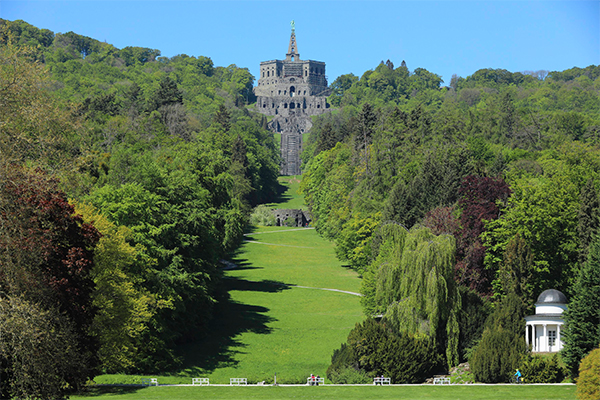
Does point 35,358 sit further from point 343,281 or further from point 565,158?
point 565,158

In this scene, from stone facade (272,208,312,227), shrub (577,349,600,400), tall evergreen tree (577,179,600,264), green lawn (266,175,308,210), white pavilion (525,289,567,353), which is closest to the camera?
shrub (577,349,600,400)

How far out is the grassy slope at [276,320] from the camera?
3944cm

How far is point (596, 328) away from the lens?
1173 inches

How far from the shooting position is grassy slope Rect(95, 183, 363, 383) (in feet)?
129

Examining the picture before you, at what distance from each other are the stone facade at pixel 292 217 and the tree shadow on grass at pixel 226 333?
42703 millimetres

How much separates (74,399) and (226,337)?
21.3m

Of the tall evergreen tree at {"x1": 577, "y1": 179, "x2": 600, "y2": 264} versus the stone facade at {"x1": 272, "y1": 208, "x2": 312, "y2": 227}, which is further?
the stone facade at {"x1": 272, "y1": 208, "x2": 312, "y2": 227}

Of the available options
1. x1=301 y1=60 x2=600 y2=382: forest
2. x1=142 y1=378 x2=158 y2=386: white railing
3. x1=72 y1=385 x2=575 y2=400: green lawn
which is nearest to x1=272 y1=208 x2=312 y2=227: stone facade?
x1=301 y1=60 x2=600 y2=382: forest

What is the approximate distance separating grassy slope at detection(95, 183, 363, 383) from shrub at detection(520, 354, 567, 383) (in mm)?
10212

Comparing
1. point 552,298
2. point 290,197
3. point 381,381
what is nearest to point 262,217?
point 290,197

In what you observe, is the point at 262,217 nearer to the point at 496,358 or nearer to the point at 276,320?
the point at 276,320

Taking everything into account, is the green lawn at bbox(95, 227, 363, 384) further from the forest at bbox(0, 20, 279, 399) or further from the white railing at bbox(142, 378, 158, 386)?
the forest at bbox(0, 20, 279, 399)

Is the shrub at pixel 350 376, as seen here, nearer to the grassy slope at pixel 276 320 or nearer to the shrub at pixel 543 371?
the grassy slope at pixel 276 320

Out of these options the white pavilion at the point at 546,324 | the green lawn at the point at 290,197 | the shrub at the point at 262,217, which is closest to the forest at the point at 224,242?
the white pavilion at the point at 546,324
